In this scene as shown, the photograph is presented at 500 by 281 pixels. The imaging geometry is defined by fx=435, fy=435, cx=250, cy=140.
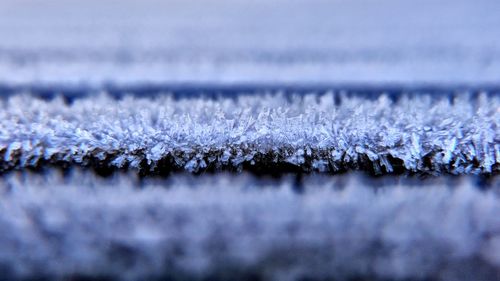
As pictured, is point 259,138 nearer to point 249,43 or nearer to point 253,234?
point 253,234

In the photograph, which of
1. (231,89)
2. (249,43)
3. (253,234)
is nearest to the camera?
(253,234)

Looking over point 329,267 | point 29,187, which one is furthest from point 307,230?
point 29,187

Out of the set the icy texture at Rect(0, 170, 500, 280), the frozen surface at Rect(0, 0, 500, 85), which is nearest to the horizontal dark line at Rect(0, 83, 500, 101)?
the frozen surface at Rect(0, 0, 500, 85)

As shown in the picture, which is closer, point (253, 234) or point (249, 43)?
point (253, 234)

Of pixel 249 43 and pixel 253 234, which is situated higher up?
pixel 249 43

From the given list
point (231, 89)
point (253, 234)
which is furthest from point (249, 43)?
point (253, 234)

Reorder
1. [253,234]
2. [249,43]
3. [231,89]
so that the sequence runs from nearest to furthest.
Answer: [253,234] → [231,89] → [249,43]

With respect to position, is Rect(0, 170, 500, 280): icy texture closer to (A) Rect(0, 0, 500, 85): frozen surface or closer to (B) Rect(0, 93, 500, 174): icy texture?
(B) Rect(0, 93, 500, 174): icy texture
